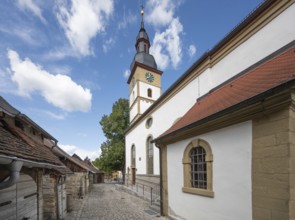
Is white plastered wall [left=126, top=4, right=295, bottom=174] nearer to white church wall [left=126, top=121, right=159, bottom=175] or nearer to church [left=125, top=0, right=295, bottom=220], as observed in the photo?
church [left=125, top=0, right=295, bottom=220]

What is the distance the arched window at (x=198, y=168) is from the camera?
641 cm

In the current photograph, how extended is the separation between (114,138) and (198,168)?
2640 centimetres

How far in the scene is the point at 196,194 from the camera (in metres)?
6.90

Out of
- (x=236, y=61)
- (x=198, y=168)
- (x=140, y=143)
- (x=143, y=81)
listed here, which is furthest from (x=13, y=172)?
(x=143, y=81)

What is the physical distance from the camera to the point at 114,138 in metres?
32.6

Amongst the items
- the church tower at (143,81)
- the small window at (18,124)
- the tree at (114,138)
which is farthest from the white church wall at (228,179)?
the tree at (114,138)

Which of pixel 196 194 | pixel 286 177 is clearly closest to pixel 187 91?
pixel 196 194

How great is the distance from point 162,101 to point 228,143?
11.0 metres

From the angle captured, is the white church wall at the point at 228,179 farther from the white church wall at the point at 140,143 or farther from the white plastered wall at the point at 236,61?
the white church wall at the point at 140,143

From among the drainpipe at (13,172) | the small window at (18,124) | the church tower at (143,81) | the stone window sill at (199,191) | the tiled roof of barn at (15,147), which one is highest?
the church tower at (143,81)

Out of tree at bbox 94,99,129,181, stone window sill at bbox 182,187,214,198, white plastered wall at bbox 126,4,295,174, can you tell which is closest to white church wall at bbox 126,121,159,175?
white plastered wall at bbox 126,4,295,174

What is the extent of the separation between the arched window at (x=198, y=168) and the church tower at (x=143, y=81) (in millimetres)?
19622

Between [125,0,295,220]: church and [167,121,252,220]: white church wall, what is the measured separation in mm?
24

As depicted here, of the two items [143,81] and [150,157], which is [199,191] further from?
[143,81]
